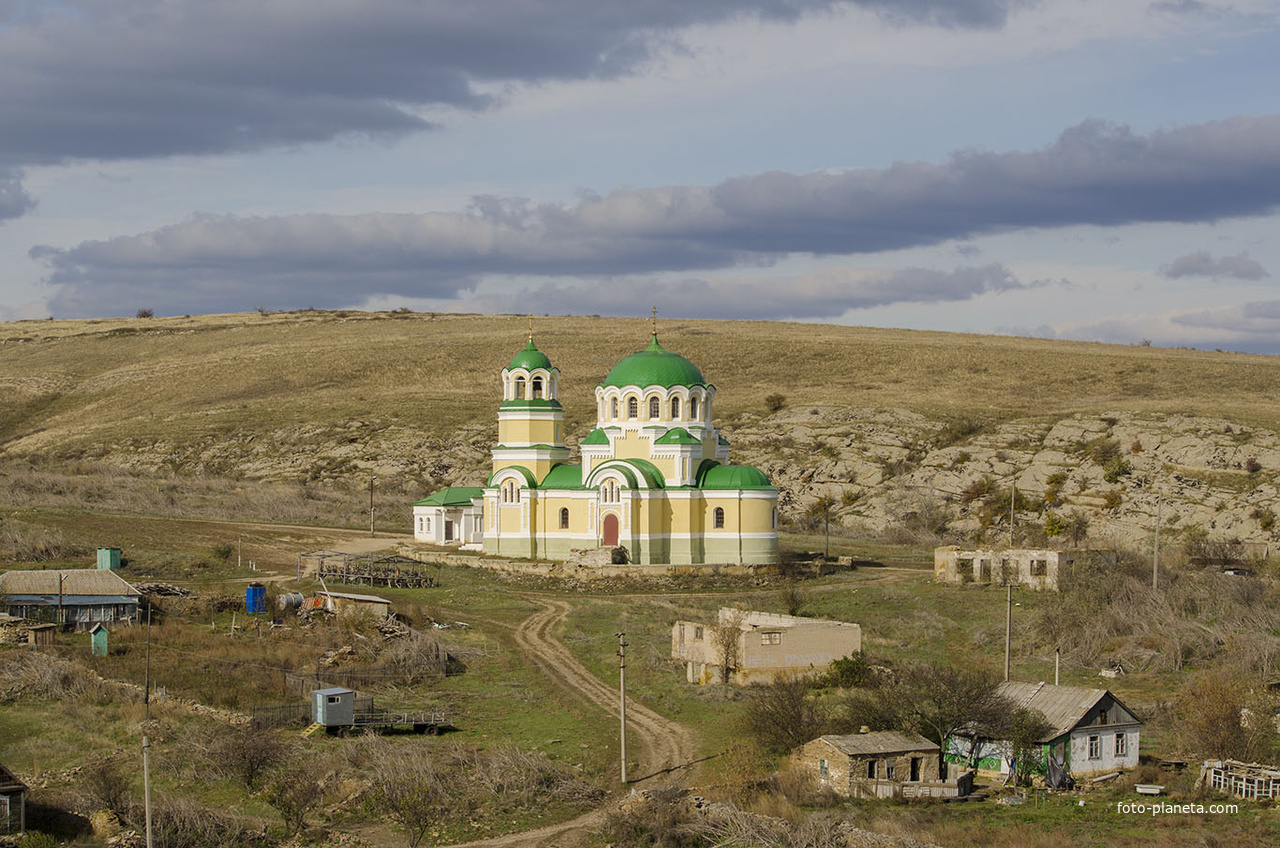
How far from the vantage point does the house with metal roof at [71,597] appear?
44.5 meters

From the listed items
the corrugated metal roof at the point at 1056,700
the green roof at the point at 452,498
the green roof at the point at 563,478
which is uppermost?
the green roof at the point at 563,478

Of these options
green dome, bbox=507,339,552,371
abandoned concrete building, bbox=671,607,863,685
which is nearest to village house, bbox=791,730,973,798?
abandoned concrete building, bbox=671,607,863,685

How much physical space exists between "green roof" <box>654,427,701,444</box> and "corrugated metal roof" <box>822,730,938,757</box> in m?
25.8

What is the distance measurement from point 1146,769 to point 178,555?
127 ft

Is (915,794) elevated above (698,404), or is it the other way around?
(698,404)

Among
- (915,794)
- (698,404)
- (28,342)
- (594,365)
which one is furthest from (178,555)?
(28,342)

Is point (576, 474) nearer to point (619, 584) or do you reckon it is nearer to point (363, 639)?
point (619, 584)

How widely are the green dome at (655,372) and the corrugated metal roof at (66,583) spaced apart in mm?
21061

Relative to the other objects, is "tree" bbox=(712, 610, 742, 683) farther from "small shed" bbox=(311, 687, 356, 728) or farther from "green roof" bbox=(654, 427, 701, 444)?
"green roof" bbox=(654, 427, 701, 444)

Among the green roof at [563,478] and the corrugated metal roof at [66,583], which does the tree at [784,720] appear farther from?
the green roof at [563,478]

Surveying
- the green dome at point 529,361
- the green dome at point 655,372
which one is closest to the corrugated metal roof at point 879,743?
the green dome at point 655,372

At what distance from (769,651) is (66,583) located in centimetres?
2186

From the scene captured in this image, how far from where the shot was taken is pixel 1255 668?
4275 cm

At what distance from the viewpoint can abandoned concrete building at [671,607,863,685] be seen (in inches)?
1642
